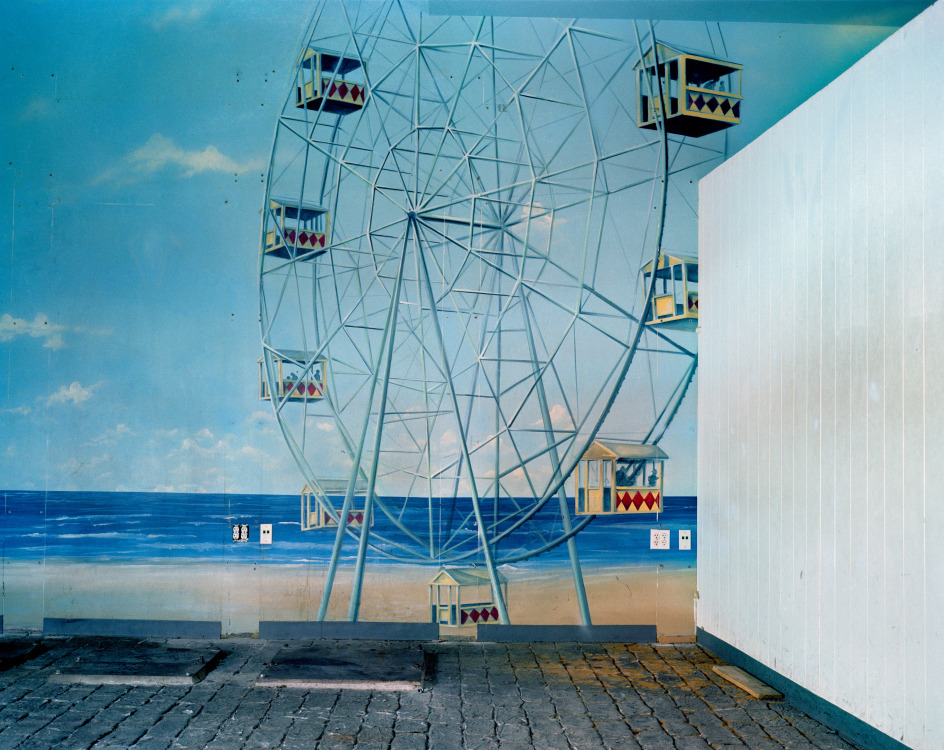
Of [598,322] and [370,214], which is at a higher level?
[370,214]

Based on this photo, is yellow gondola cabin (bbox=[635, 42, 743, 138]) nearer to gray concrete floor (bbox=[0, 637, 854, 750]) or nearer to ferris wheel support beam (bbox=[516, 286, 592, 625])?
ferris wheel support beam (bbox=[516, 286, 592, 625])

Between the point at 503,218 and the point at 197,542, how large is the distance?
4.25m

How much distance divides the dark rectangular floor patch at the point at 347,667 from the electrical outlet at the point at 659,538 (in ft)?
7.72

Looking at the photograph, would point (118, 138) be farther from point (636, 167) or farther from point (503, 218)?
point (636, 167)

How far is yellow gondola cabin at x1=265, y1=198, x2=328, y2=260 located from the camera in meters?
8.16

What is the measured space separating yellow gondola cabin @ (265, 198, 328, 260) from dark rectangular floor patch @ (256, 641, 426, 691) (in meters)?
3.67

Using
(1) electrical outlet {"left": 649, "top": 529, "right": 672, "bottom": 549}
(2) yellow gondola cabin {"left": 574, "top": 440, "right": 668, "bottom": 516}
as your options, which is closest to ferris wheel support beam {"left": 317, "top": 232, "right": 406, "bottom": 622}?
(2) yellow gondola cabin {"left": 574, "top": 440, "right": 668, "bottom": 516}

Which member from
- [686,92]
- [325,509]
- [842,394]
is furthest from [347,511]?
[686,92]

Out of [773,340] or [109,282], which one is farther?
[109,282]

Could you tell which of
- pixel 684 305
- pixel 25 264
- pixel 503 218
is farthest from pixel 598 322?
pixel 25 264

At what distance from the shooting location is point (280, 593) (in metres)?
7.97

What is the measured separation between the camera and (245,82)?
823 cm

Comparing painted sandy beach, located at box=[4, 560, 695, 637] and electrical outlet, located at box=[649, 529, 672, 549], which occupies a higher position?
electrical outlet, located at box=[649, 529, 672, 549]

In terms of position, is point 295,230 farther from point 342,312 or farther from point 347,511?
point 347,511
